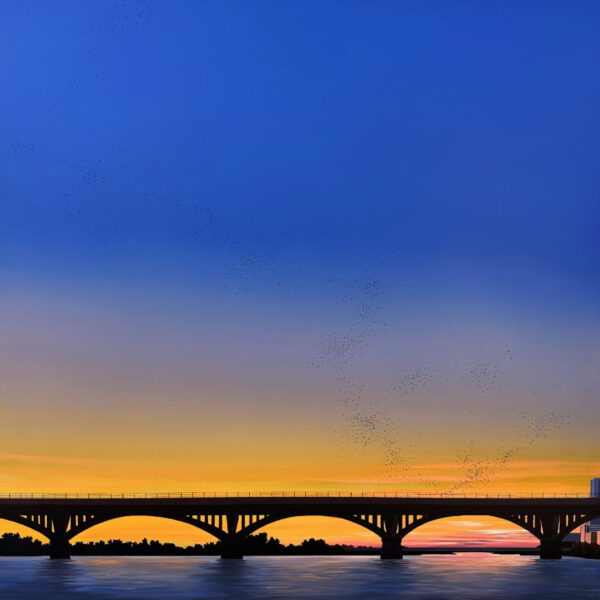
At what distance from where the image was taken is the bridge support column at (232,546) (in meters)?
165

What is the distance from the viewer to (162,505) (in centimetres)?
15825

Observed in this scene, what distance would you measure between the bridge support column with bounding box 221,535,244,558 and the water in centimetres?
696

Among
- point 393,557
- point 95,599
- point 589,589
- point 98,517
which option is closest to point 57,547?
point 98,517

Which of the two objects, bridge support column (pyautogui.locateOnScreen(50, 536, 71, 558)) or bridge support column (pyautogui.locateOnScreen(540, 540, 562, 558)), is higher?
bridge support column (pyautogui.locateOnScreen(50, 536, 71, 558))

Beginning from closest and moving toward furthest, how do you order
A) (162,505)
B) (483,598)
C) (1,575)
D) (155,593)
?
(483,598)
(155,593)
(1,575)
(162,505)

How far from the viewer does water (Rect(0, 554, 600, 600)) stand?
322 ft

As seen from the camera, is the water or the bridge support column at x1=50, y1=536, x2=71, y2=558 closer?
the water

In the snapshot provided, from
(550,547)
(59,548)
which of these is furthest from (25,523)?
(550,547)

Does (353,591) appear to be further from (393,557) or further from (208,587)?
(393,557)

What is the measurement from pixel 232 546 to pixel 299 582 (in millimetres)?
49763

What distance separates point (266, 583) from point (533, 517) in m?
60.6

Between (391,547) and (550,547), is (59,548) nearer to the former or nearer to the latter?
(391,547)

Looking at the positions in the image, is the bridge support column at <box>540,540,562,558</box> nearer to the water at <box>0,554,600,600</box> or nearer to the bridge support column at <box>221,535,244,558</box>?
the water at <box>0,554,600,600</box>

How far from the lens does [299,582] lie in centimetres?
11719
